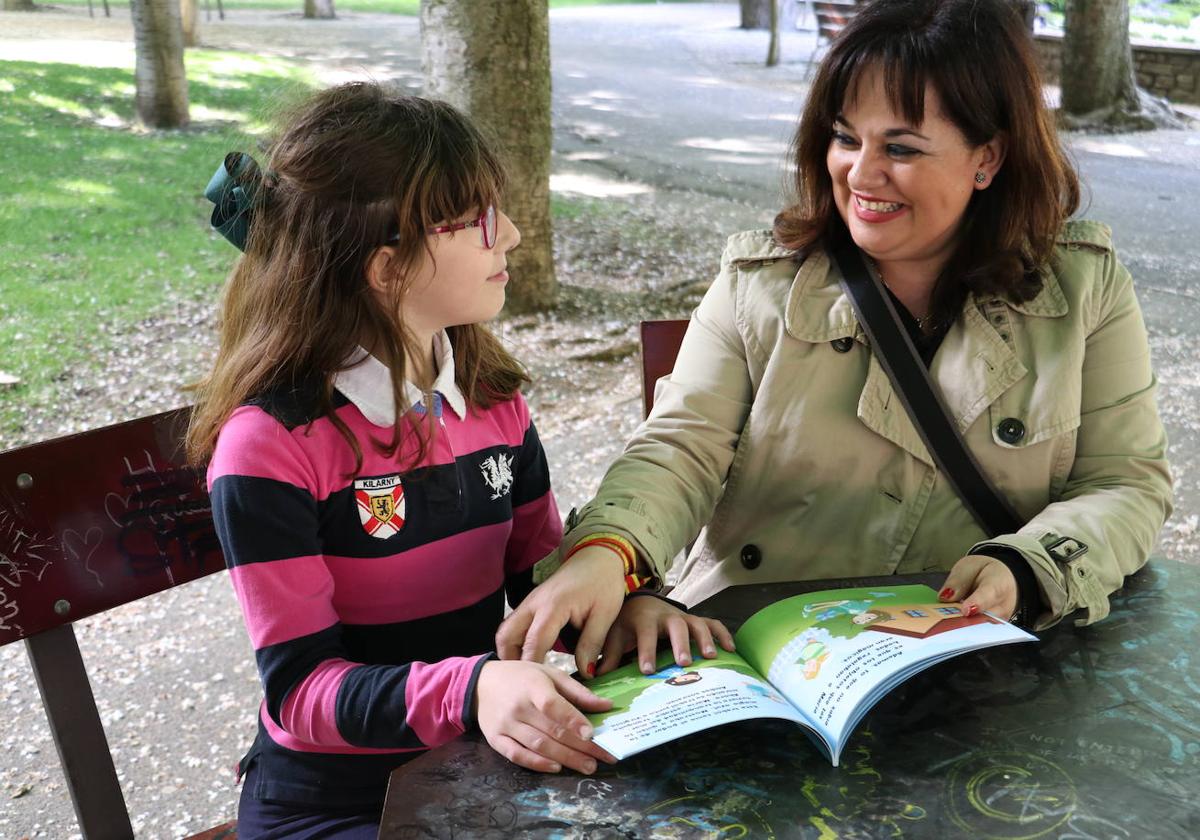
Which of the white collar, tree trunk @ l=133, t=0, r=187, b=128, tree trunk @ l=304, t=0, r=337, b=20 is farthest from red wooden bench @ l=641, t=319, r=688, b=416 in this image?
tree trunk @ l=304, t=0, r=337, b=20

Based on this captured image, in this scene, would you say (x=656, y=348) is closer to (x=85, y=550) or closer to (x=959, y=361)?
(x=959, y=361)

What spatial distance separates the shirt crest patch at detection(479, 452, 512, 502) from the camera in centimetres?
179

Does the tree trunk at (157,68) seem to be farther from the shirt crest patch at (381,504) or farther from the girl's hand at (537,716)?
the girl's hand at (537,716)

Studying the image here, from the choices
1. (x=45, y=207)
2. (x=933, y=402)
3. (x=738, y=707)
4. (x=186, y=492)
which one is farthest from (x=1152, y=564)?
(x=45, y=207)

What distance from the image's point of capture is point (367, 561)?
164 cm

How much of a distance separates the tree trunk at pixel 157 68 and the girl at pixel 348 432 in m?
5.50

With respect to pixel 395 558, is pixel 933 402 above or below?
above

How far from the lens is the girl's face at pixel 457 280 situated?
1.64 meters

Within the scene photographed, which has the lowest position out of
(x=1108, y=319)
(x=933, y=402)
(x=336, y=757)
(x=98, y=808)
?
(x=98, y=808)

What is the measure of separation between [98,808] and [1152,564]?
1.67m

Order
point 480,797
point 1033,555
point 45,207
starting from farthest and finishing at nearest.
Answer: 1. point 45,207
2. point 1033,555
3. point 480,797

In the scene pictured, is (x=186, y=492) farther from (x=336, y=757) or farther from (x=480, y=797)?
(x=480, y=797)

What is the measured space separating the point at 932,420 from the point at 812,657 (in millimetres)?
612

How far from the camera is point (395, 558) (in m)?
1.66
